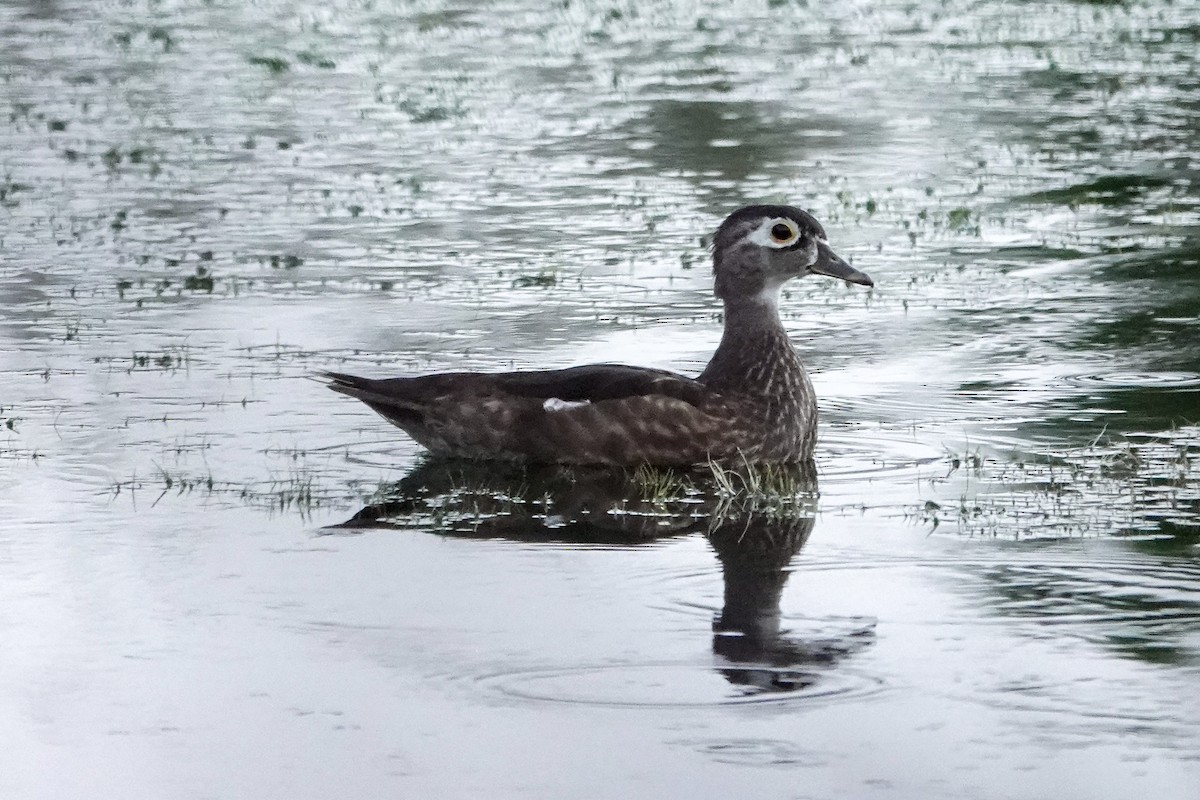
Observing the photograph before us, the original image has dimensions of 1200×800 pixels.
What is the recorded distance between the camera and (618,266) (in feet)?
58.2

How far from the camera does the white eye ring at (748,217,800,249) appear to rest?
40.1ft

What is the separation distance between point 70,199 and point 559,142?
563 centimetres

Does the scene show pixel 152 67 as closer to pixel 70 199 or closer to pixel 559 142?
pixel 559 142

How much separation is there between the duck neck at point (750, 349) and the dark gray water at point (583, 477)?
2.03ft

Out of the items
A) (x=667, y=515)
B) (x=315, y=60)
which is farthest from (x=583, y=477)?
(x=315, y=60)

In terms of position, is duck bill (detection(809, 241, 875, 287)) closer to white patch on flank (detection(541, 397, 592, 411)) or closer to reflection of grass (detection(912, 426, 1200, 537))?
reflection of grass (detection(912, 426, 1200, 537))

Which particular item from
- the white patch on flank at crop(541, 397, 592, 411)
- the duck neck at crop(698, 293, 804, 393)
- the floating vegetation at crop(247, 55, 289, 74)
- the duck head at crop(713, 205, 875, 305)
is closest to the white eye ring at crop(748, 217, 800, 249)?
the duck head at crop(713, 205, 875, 305)

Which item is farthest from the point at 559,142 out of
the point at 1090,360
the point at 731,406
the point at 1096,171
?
the point at 731,406

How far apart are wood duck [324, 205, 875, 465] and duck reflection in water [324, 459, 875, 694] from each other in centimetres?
10

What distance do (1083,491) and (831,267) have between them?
2.38m

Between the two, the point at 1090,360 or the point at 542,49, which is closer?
the point at 1090,360

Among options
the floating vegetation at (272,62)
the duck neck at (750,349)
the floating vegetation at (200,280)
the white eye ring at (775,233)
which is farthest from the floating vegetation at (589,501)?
the floating vegetation at (272,62)

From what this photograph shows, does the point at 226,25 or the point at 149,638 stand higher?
the point at 226,25

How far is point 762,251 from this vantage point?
1225 centimetres
